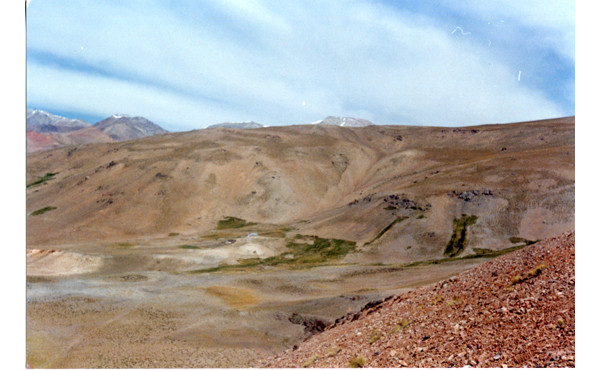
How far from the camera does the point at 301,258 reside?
70.4m

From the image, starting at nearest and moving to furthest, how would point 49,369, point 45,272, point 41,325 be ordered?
1. point 49,369
2. point 41,325
3. point 45,272

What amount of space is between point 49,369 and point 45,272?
34700mm

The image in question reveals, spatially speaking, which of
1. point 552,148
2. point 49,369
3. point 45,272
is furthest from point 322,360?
point 552,148

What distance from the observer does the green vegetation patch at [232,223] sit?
327ft

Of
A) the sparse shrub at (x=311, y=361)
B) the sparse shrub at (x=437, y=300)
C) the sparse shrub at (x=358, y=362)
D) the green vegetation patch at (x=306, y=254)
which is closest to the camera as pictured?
the sparse shrub at (x=358, y=362)

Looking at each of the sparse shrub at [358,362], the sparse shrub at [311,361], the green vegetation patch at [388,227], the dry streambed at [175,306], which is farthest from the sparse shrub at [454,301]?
the green vegetation patch at [388,227]

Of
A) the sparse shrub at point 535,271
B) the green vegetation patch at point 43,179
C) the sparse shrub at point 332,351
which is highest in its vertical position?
the green vegetation patch at point 43,179

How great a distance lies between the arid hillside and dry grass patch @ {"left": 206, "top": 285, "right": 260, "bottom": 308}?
97.3 feet

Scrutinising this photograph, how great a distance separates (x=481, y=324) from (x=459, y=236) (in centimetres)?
6378

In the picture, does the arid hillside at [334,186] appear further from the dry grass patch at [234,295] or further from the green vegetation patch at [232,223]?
the dry grass patch at [234,295]

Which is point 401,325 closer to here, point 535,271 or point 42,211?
point 535,271

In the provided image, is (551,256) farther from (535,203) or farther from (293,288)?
(535,203)

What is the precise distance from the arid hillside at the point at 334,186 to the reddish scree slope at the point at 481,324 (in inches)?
2086

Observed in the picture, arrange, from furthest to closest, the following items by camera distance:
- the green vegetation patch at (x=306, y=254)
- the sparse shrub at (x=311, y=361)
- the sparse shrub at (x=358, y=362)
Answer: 1. the green vegetation patch at (x=306, y=254)
2. the sparse shrub at (x=311, y=361)
3. the sparse shrub at (x=358, y=362)
